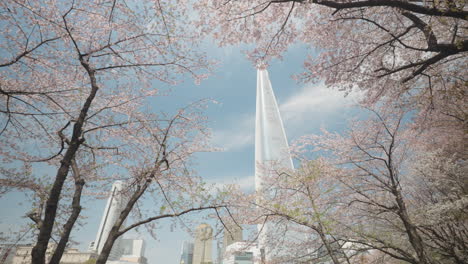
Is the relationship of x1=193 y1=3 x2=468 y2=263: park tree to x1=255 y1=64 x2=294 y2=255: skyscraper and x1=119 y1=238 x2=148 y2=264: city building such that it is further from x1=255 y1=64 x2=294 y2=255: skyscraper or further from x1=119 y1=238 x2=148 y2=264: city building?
x1=119 y1=238 x2=148 y2=264: city building

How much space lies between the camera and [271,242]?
779 cm

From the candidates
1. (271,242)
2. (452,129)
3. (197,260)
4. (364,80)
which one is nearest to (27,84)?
Result: (364,80)

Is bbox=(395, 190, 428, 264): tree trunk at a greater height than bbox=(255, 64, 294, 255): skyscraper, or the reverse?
bbox=(255, 64, 294, 255): skyscraper

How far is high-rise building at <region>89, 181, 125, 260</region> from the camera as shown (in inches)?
243

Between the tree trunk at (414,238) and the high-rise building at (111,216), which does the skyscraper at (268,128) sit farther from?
the tree trunk at (414,238)

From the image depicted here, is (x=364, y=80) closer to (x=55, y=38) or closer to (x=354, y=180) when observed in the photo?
(x=354, y=180)

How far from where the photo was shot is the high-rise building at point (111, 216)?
6.18 meters

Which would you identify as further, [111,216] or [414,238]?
[111,216]

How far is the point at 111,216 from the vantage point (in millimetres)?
80875

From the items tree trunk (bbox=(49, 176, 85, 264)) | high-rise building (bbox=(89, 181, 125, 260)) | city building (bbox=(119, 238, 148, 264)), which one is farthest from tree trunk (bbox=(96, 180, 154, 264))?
city building (bbox=(119, 238, 148, 264))

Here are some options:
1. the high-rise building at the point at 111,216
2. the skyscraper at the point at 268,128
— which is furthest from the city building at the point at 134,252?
the skyscraper at the point at 268,128

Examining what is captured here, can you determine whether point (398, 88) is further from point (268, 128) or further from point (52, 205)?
point (268, 128)

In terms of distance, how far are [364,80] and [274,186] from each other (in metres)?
5.04

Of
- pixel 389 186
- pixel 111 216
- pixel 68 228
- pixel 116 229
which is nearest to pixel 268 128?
pixel 389 186
